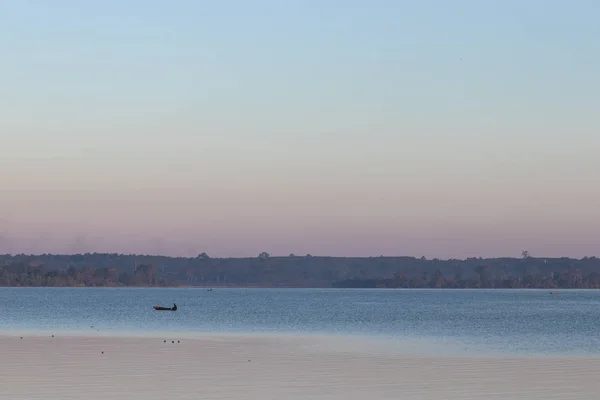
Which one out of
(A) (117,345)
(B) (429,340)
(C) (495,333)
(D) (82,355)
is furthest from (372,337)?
(D) (82,355)

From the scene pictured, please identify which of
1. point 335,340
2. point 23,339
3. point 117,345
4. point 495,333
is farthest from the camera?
point 495,333

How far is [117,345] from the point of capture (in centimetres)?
5916

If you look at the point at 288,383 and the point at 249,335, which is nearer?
the point at 288,383

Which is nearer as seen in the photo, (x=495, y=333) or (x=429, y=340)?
(x=429, y=340)

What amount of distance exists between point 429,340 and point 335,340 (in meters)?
6.27

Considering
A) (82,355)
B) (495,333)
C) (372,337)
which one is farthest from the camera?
(495,333)

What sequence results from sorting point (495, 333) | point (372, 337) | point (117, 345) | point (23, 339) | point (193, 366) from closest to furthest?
point (193, 366), point (117, 345), point (23, 339), point (372, 337), point (495, 333)

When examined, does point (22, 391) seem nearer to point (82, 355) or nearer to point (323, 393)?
point (323, 393)

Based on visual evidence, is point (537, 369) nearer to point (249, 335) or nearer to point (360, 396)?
point (360, 396)

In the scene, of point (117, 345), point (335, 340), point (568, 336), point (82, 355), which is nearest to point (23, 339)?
point (117, 345)

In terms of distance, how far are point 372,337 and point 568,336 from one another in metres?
14.8

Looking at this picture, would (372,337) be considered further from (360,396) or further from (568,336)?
(360,396)

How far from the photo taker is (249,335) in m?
74.2

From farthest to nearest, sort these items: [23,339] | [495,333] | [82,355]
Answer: [495,333] → [23,339] → [82,355]
